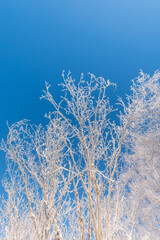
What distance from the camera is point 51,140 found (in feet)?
19.1

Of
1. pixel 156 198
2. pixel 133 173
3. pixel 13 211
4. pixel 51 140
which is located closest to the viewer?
pixel 51 140

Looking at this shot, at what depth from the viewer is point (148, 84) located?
588 centimetres

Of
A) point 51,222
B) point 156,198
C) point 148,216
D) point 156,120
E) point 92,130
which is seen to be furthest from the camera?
point 148,216

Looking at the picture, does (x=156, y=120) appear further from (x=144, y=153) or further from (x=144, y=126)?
(x=144, y=153)

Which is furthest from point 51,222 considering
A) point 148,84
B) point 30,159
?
point 148,84

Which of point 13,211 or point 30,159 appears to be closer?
point 30,159

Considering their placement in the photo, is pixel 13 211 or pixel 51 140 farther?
pixel 13 211

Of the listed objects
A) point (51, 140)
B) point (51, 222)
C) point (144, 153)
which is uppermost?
point (51, 140)

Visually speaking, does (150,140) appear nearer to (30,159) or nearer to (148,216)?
(30,159)

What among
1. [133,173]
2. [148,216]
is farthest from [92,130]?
[148,216]

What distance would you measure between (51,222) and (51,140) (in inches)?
94.7

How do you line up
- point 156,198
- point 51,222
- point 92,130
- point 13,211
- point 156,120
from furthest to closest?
point 13,211 < point 156,198 < point 156,120 < point 51,222 < point 92,130

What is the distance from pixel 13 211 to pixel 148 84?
769cm

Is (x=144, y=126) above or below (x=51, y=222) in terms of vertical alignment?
above
